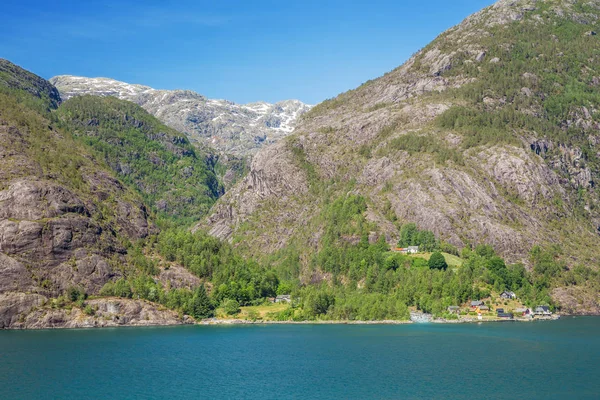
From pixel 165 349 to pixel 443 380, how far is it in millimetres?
78772

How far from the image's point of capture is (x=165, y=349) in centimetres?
16725

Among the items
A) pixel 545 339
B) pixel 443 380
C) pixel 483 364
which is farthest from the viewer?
pixel 545 339

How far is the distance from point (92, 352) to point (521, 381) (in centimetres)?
10670

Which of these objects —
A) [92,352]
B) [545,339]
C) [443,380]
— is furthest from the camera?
[545,339]

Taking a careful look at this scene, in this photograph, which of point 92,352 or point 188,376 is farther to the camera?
point 92,352

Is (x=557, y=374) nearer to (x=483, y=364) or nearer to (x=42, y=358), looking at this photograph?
(x=483, y=364)

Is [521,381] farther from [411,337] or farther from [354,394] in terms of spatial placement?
[411,337]

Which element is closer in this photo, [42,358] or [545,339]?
[42,358]

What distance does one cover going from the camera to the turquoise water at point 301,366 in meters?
120

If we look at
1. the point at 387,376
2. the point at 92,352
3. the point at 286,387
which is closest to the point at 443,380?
the point at 387,376

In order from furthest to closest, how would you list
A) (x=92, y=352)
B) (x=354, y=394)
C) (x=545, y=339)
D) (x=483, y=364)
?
(x=545, y=339) → (x=92, y=352) → (x=483, y=364) → (x=354, y=394)

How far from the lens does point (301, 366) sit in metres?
145

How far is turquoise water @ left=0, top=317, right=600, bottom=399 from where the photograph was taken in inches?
4727

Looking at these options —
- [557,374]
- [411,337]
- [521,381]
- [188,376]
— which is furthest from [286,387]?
[411,337]
